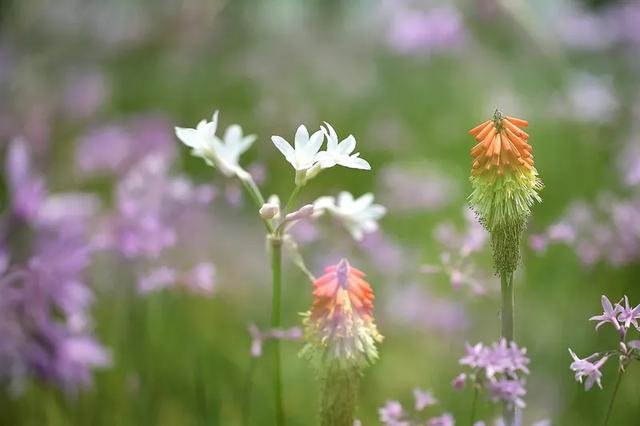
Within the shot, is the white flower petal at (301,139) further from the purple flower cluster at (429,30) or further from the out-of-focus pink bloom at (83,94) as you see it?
the out-of-focus pink bloom at (83,94)

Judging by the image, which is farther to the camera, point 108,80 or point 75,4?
point 75,4

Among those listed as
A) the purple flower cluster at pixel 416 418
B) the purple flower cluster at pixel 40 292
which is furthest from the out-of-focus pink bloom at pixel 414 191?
the purple flower cluster at pixel 416 418

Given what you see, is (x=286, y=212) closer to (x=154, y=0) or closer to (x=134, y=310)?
(x=134, y=310)

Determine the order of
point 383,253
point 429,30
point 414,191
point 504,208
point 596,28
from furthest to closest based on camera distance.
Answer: point 596,28 → point 429,30 → point 414,191 → point 383,253 → point 504,208

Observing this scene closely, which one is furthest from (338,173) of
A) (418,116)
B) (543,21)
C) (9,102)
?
(9,102)

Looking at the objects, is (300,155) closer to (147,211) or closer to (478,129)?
(478,129)

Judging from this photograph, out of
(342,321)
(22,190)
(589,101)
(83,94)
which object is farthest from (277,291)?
(83,94)

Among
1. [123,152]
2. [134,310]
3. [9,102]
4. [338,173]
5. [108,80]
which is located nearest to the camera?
[134,310]
